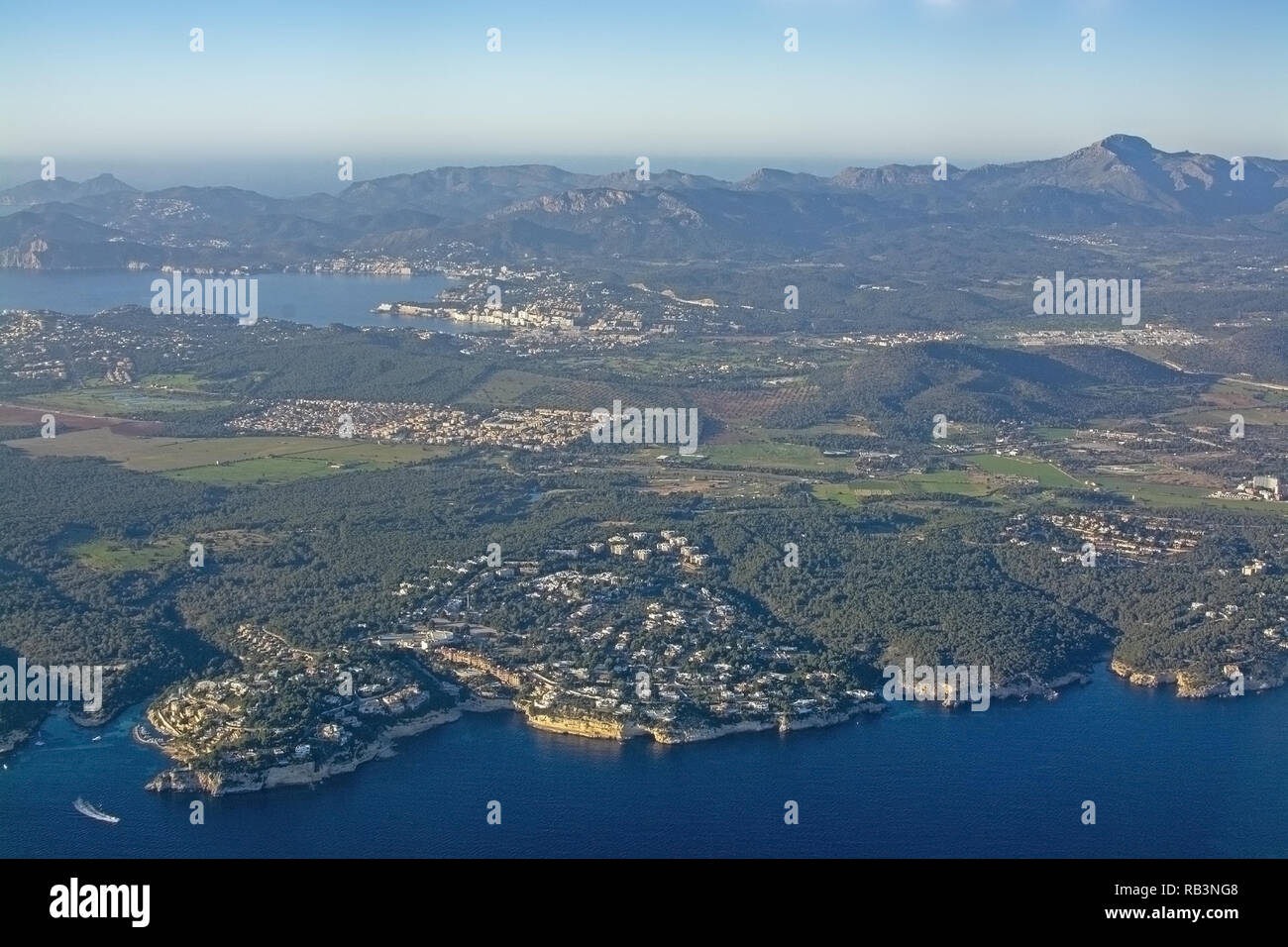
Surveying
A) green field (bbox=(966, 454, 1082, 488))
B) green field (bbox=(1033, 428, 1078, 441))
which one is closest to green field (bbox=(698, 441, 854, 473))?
green field (bbox=(966, 454, 1082, 488))

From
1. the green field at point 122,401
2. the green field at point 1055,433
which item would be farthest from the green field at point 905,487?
the green field at point 122,401

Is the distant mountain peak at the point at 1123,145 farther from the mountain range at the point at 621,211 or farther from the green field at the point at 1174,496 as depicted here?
the green field at the point at 1174,496

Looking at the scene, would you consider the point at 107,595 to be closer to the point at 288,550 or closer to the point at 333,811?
the point at 288,550

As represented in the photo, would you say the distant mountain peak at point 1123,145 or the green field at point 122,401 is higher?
the distant mountain peak at point 1123,145

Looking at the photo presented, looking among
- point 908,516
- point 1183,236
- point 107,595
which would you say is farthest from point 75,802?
point 1183,236

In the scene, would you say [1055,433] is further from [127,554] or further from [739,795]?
[739,795]

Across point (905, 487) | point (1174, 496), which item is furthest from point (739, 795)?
point (1174, 496)
